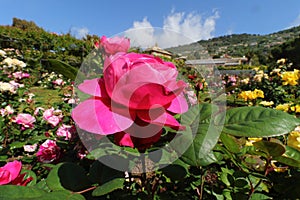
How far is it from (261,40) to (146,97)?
185 ft

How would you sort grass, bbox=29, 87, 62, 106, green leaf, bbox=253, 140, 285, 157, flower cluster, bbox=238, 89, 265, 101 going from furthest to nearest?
grass, bbox=29, 87, 62, 106, flower cluster, bbox=238, 89, 265, 101, green leaf, bbox=253, 140, 285, 157

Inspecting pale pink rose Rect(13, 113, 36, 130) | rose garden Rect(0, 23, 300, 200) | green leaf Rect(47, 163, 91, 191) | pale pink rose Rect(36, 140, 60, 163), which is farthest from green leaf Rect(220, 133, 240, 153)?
pale pink rose Rect(13, 113, 36, 130)

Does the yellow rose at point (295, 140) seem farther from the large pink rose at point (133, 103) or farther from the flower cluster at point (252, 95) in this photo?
the flower cluster at point (252, 95)

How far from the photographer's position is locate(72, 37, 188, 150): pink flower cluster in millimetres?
271

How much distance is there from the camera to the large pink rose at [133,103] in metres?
0.27

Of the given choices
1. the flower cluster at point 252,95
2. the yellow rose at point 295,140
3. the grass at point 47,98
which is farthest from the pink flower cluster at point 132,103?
the grass at point 47,98

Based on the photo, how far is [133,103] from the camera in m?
0.28

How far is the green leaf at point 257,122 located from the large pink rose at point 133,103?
84 mm

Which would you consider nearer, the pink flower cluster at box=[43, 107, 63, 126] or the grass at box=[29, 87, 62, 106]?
the pink flower cluster at box=[43, 107, 63, 126]

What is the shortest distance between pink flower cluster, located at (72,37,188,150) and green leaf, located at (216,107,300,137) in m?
0.08

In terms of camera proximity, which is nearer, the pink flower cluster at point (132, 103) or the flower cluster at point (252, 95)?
the pink flower cluster at point (132, 103)

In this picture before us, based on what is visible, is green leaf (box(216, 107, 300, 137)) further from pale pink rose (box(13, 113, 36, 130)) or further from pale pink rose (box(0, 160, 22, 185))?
pale pink rose (box(13, 113, 36, 130))

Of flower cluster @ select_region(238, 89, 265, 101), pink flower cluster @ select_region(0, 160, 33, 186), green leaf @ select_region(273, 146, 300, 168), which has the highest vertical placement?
flower cluster @ select_region(238, 89, 265, 101)

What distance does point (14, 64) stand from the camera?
7.39 ft
